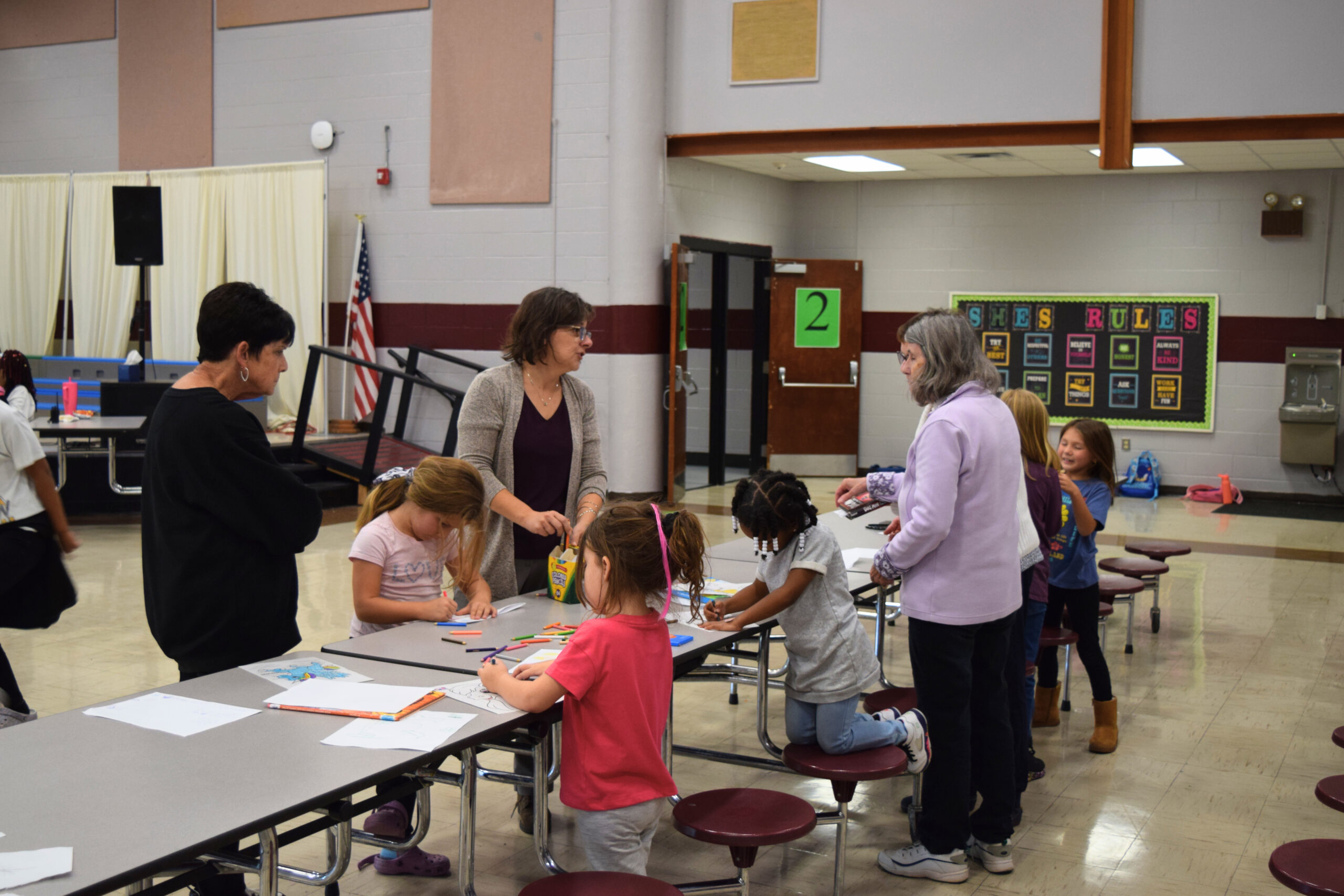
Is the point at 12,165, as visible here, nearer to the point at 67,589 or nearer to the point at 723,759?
the point at 67,589

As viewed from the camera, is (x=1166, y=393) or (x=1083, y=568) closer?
(x=1083, y=568)

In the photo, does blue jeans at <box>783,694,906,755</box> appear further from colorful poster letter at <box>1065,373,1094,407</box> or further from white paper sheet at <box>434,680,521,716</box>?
colorful poster letter at <box>1065,373,1094,407</box>

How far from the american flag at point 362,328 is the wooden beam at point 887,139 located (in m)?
2.92

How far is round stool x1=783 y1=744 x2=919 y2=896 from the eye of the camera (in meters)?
2.88

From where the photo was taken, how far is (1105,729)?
4246 mm

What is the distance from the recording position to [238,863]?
2.06m

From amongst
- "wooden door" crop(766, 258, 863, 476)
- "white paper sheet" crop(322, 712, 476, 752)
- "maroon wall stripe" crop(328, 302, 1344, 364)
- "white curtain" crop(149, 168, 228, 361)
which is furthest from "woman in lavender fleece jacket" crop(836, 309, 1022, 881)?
"white curtain" crop(149, 168, 228, 361)

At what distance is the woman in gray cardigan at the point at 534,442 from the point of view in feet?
11.2

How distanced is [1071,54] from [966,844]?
245 inches

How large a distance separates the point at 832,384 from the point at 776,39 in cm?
366

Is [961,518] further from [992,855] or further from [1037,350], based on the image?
[1037,350]

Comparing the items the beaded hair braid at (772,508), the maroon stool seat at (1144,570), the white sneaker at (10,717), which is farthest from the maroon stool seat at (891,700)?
the white sneaker at (10,717)

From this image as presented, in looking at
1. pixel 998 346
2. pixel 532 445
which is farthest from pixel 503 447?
pixel 998 346

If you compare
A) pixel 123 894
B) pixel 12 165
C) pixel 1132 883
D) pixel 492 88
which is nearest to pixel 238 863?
pixel 123 894
